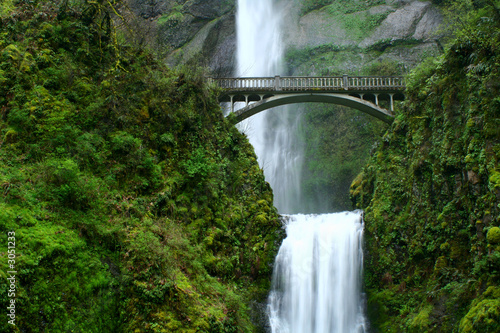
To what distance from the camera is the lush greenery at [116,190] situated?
7.54m

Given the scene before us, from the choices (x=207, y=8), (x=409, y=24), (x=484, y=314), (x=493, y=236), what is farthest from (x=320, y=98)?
(x=207, y=8)

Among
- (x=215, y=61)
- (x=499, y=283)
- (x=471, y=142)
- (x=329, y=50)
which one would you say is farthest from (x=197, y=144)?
(x=329, y=50)

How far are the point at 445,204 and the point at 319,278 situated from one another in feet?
15.9

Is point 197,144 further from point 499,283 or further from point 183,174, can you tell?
point 499,283

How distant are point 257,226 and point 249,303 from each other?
2.84m

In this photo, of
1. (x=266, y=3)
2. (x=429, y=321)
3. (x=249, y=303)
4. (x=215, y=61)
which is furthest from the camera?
(x=266, y=3)

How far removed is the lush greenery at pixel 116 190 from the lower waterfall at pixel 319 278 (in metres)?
0.79

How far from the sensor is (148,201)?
10414mm

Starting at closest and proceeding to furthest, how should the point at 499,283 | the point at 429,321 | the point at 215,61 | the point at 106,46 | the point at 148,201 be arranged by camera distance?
the point at 499,283 < the point at 429,321 < the point at 148,201 < the point at 106,46 < the point at 215,61

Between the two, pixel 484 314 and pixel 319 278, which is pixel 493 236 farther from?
pixel 319 278

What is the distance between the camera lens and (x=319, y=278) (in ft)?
44.1

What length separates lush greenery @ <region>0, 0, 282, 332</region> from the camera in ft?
24.7

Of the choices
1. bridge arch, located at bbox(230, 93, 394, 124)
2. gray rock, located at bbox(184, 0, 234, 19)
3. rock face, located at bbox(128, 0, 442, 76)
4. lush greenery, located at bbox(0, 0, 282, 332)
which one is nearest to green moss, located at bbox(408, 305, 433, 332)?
lush greenery, located at bbox(0, 0, 282, 332)

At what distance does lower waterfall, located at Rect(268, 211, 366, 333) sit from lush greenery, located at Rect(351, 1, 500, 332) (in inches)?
22.5
